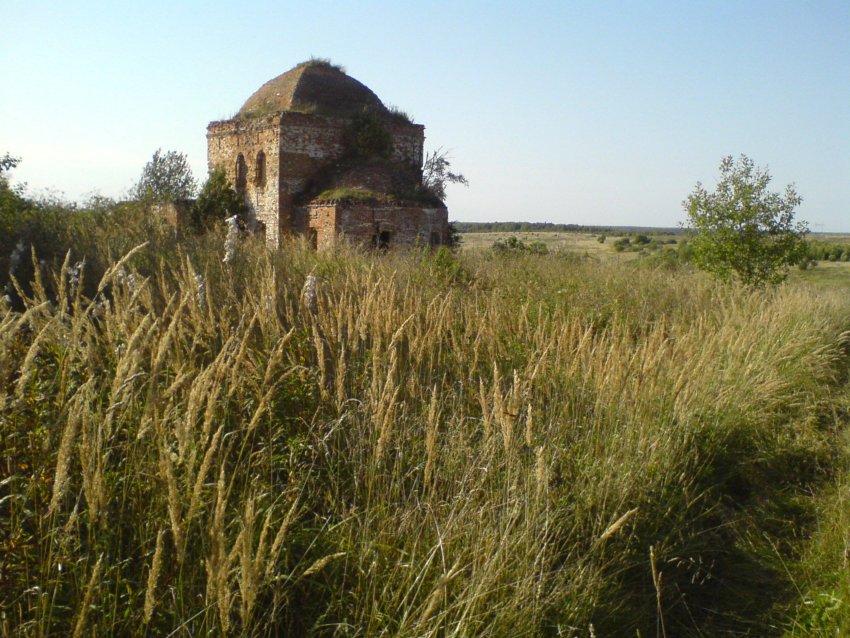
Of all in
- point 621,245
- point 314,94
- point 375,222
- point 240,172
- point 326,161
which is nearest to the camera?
point 375,222

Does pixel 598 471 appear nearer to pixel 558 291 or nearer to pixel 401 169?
pixel 558 291

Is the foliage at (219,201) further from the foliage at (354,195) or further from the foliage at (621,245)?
the foliage at (621,245)

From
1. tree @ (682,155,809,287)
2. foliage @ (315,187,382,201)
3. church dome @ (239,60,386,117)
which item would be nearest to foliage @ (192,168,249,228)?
church dome @ (239,60,386,117)

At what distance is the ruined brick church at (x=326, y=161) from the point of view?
23.8m

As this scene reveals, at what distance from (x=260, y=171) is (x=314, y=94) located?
3.56 m

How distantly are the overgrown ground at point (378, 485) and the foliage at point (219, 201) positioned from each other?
21455 mm

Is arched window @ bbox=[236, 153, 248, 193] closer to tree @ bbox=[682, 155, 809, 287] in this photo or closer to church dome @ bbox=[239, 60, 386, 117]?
church dome @ bbox=[239, 60, 386, 117]

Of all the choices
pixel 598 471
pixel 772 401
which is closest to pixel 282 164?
pixel 772 401

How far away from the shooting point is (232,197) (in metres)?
26.8

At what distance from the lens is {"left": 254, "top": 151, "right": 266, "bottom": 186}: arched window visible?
1051 inches

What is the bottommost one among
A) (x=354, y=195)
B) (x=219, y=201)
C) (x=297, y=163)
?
(x=219, y=201)

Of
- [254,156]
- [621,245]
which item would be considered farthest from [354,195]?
[621,245]

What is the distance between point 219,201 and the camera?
1048 inches

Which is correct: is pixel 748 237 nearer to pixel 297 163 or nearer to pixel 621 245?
pixel 297 163
